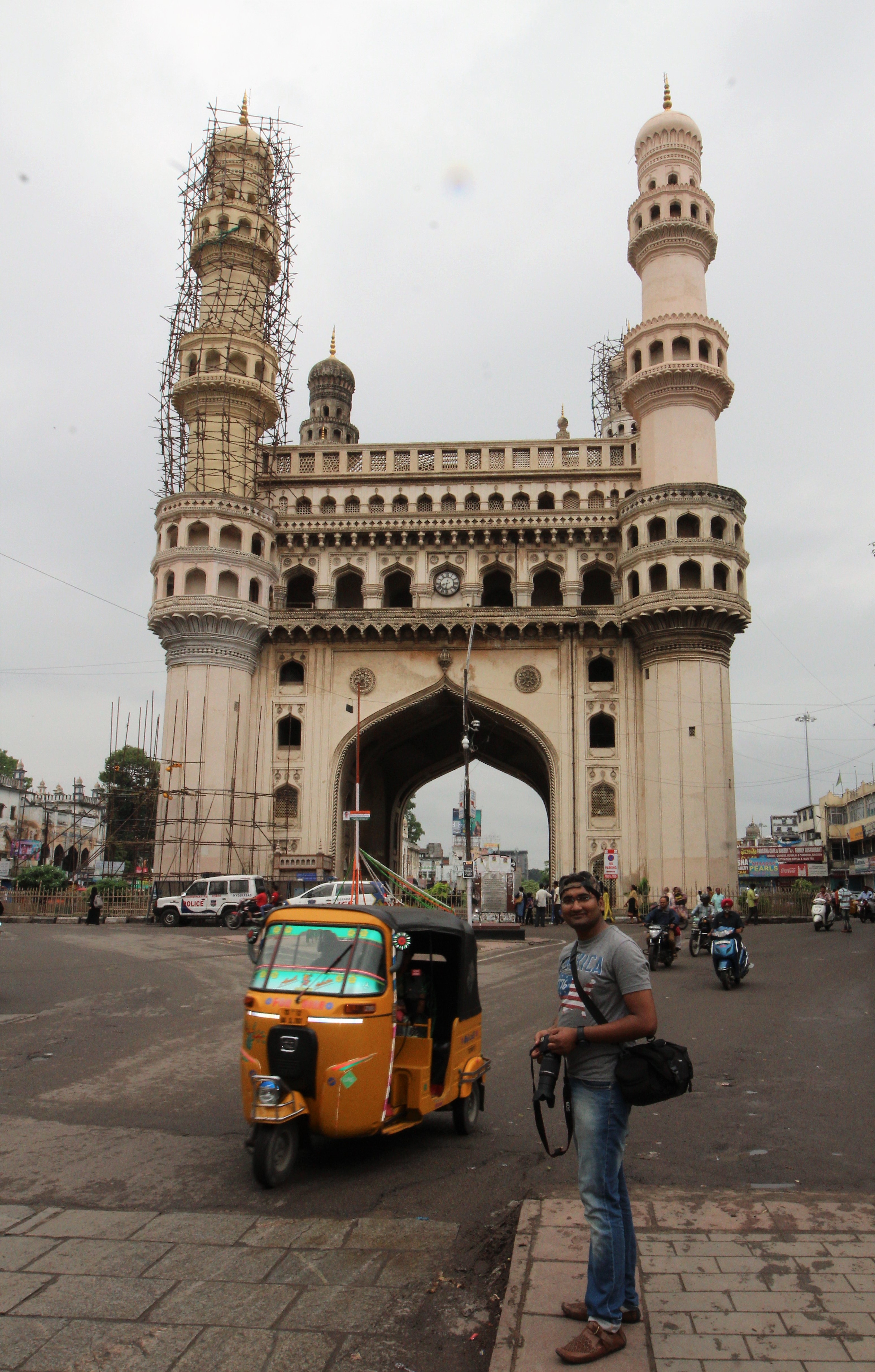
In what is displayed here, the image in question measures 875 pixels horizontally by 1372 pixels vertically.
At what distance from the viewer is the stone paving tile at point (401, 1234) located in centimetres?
489

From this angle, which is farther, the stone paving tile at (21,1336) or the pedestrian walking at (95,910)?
the pedestrian walking at (95,910)

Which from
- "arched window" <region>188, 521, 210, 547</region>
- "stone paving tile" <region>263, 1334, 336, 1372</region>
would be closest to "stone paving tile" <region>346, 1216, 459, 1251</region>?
"stone paving tile" <region>263, 1334, 336, 1372</region>

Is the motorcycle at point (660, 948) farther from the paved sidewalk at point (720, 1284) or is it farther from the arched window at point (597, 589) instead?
the arched window at point (597, 589)

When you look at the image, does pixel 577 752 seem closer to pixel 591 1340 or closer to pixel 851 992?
pixel 851 992

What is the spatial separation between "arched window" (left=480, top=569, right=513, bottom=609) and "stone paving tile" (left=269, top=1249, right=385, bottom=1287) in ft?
105

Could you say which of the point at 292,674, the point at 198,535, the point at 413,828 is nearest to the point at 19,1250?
the point at 198,535

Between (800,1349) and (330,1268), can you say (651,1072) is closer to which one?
(800,1349)

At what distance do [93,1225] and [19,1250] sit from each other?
438 millimetres

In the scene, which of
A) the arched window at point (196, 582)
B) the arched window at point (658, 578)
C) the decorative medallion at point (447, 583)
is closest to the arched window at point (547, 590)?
the decorative medallion at point (447, 583)

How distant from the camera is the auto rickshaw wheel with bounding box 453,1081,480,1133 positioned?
6.96 m

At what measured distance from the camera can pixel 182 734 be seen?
109 feet

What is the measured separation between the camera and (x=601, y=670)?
118ft

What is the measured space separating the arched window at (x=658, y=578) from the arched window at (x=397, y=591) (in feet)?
28.5

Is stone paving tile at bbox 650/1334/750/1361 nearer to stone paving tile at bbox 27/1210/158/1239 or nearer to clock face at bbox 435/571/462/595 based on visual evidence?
stone paving tile at bbox 27/1210/158/1239
